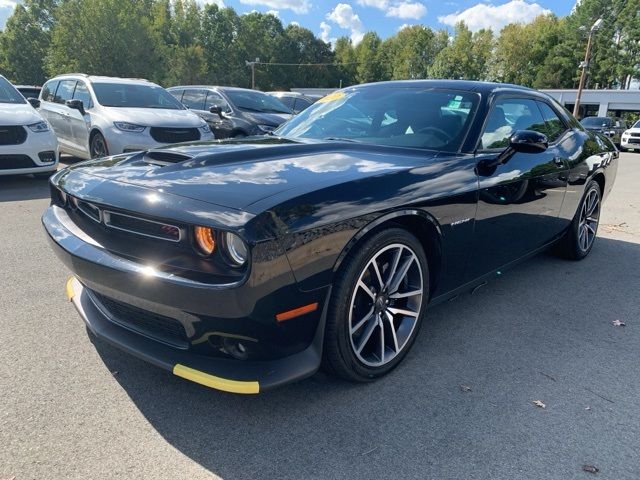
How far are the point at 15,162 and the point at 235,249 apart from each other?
253 inches

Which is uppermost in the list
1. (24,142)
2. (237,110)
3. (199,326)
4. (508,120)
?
(508,120)

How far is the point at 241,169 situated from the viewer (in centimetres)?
238

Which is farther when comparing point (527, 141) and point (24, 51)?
point (24, 51)

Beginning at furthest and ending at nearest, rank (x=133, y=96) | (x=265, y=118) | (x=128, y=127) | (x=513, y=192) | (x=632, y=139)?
(x=632, y=139), (x=265, y=118), (x=133, y=96), (x=128, y=127), (x=513, y=192)

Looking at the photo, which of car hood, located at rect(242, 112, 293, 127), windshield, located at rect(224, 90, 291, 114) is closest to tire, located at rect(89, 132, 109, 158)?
car hood, located at rect(242, 112, 293, 127)

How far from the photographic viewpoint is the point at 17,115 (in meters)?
6.96

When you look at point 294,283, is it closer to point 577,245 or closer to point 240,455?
point 240,455

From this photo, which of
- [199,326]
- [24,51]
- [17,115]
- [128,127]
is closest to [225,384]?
[199,326]

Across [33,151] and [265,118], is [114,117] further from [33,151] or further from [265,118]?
[265,118]

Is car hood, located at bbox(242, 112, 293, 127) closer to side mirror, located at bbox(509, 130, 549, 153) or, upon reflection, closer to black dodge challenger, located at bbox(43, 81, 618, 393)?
black dodge challenger, located at bbox(43, 81, 618, 393)

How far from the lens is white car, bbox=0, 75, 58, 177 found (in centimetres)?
674

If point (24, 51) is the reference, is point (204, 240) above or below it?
below

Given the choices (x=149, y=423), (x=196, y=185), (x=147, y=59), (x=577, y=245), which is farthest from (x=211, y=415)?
(x=147, y=59)

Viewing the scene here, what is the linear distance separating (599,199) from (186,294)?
4515 millimetres
